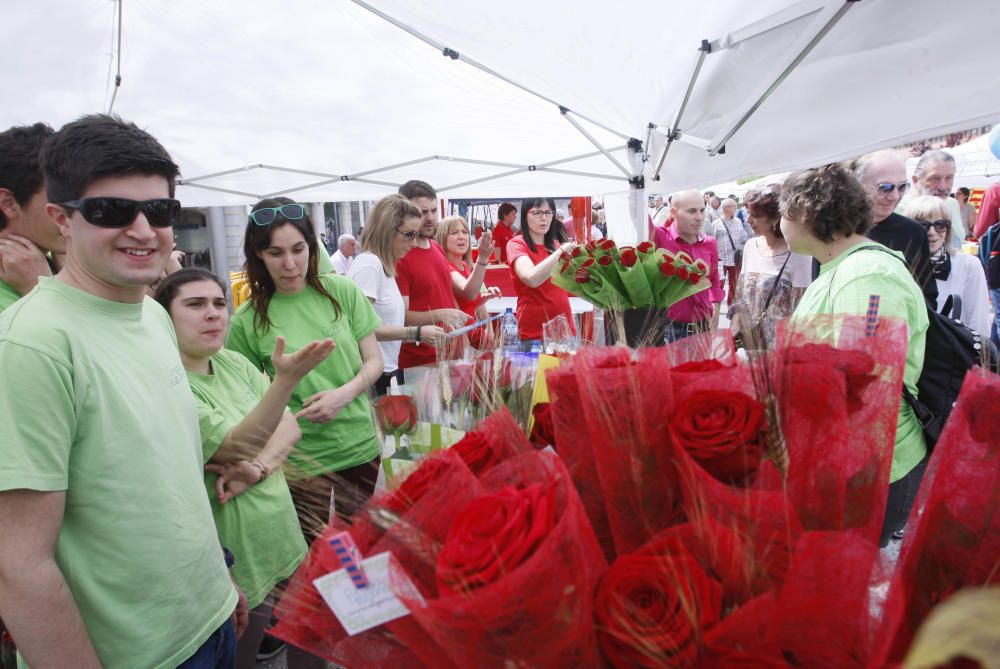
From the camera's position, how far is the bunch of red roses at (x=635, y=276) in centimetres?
232

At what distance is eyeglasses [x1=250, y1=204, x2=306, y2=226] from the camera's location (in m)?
2.53

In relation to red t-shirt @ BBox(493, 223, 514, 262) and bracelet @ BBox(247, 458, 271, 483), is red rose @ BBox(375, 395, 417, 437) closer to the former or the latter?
bracelet @ BBox(247, 458, 271, 483)

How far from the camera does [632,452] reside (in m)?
0.85

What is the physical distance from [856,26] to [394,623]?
2218mm

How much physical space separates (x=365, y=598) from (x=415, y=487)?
0.50ft

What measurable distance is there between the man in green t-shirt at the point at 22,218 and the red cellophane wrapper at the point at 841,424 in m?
2.16

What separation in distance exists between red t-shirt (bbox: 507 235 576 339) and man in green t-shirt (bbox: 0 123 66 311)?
2.85m

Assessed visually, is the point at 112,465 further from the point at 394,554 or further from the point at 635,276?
the point at 635,276

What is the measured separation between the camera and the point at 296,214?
8.46ft

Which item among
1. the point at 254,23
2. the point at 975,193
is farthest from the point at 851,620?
the point at 975,193

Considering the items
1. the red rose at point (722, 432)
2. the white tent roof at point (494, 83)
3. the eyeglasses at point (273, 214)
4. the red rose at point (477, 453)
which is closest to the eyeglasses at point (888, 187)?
the white tent roof at point (494, 83)

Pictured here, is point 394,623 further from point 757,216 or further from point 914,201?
point 914,201

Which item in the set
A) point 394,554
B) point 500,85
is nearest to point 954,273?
point 500,85

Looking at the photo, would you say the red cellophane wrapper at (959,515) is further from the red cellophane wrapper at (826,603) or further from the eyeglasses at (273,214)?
the eyeglasses at (273,214)
